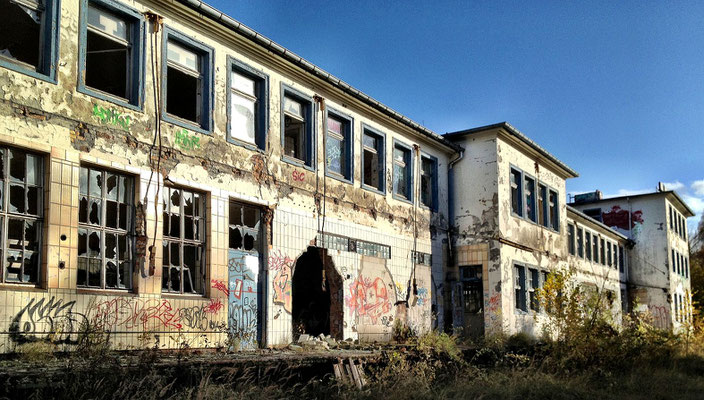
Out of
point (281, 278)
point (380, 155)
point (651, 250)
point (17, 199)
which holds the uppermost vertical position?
point (380, 155)

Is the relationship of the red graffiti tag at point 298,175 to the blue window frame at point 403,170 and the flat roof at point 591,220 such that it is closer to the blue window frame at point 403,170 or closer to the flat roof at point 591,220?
the blue window frame at point 403,170

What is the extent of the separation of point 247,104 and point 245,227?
2.55 meters

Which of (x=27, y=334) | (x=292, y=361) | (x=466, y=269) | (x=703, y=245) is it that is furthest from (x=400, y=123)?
(x=703, y=245)

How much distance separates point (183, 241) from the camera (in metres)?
11.7

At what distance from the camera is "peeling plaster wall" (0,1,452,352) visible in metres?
9.40

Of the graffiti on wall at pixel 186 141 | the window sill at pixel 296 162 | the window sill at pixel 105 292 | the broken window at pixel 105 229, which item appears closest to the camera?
the window sill at pixel 105 292

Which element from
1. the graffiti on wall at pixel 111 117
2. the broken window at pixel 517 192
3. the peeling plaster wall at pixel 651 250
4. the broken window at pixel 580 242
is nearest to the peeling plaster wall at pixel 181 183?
the graffiti on wall at pixel 111 117

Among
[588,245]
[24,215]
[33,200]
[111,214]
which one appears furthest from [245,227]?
[588,245]

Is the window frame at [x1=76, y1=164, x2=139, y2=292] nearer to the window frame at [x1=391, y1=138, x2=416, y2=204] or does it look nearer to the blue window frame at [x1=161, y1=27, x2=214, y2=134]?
the blue window frame at [x1=161, y1=27, x2=214, y2=134]

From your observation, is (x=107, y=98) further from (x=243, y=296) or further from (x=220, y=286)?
(x=243, y=296)

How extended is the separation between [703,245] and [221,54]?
53922 mm

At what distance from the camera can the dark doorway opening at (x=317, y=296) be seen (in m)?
15.4

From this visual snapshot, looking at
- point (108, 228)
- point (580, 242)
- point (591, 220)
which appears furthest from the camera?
point (591, 220)

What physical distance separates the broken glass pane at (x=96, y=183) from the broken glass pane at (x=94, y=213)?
0.12 m
